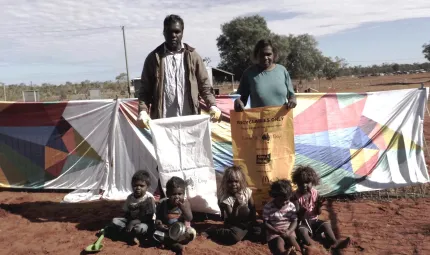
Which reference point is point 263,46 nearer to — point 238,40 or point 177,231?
point 177,231

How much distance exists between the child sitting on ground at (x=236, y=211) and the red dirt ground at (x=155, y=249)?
0.36ft

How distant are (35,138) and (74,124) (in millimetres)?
743

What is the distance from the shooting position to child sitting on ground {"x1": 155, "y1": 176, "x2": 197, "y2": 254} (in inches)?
156

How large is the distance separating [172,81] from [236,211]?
1.56 meters

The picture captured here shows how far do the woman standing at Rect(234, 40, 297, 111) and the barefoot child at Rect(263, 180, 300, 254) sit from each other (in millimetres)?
951

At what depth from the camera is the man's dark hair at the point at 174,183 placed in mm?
4043

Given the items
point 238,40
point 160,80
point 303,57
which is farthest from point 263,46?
point 303,57

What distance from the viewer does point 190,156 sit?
4.45 meters

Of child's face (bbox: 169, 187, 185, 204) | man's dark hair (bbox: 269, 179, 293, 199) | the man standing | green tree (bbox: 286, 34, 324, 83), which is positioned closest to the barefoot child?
man's dark hair (bbox: 269, 179, 293, 199)

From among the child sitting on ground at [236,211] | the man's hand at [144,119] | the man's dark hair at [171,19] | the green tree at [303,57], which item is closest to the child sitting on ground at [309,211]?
the child sitting on ground at [236,211]

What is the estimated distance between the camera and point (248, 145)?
175 inches

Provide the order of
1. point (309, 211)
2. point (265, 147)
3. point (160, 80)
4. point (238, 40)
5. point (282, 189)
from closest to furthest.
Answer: point (282, 189), point (309, 211), point (160, 80), point (265, 147), point (238, 40)

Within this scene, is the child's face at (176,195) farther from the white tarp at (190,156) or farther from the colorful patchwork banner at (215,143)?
the colorful patchwork banner at (215,143)

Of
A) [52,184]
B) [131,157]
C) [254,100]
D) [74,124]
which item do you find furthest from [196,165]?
[52,184]
